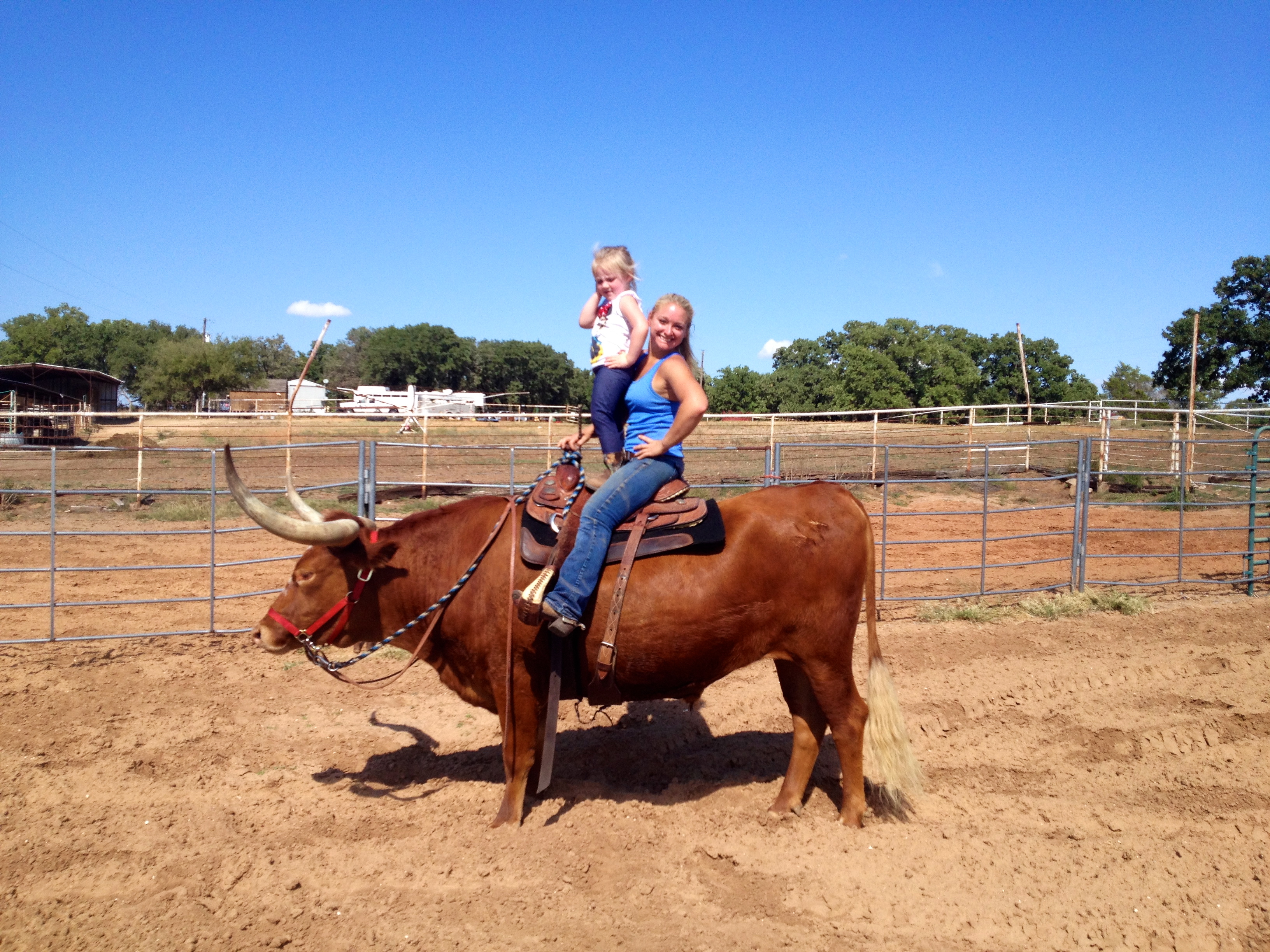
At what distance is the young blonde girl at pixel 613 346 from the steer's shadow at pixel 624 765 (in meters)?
1.89

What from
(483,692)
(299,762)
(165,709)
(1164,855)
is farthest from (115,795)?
(1164,855)

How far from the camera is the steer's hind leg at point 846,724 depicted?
4152 millimetres

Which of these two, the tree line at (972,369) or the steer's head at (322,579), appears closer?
the steer's head at (322,579)

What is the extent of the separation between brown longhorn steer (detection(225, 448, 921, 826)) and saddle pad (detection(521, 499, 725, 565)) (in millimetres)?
70

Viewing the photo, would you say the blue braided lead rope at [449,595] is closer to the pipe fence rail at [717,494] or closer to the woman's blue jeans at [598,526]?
the woman's blue jeans at [598,526]

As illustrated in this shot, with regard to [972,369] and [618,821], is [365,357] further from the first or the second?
[618,821]

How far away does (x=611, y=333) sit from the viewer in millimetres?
4039

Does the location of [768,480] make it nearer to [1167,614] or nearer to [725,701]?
[725,701]

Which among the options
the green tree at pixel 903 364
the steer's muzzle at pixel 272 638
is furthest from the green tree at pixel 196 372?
the steer's muzzle at pixel 272 638

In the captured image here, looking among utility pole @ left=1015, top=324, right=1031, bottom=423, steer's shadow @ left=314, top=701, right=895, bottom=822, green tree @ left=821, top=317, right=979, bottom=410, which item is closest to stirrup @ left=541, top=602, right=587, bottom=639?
steer's shadow @ left=314, top=701, right=895, bottom=822

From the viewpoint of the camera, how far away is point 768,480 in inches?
329

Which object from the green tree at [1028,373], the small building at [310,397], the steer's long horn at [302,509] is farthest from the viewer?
the green tree at [1028,373]

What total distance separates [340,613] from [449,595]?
62 centimetres

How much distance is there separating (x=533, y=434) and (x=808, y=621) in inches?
817
